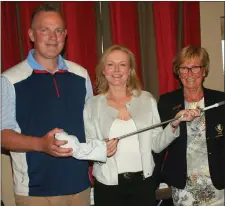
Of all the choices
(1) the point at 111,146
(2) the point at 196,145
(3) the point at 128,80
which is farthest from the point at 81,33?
(2) the point at 196,145

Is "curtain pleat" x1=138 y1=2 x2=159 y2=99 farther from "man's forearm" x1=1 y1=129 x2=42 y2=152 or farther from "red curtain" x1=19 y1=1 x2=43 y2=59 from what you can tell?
"man's forearm" x1=1 y1=129 x2=42 y2=152

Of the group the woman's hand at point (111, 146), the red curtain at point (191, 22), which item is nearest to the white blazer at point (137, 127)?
the woman's hand at point (111, 146)

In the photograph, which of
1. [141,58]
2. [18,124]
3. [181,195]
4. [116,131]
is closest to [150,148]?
[116,131]

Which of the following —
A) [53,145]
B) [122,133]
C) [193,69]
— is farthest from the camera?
[193,69]

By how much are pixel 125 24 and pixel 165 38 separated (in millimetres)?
420

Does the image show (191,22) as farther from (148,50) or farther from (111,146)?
(111,146)

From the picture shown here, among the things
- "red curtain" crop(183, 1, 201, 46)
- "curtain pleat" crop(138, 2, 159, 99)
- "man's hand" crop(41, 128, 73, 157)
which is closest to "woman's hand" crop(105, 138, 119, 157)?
"man's hand" crop(41, 128, 73, 157)

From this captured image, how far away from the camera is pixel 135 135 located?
1.83 meters

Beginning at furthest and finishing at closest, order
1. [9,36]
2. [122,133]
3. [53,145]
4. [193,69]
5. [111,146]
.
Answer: [9,36], [193,69], [122,133], [111,146], [53,145]

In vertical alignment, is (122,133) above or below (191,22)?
below

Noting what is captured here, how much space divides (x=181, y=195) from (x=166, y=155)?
0.30 meters

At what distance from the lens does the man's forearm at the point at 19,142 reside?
158cm

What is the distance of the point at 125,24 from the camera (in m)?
2.68

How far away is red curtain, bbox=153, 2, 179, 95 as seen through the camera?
9.10 ft
